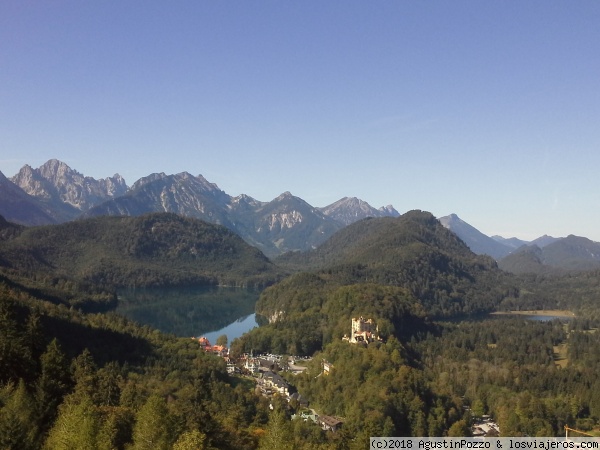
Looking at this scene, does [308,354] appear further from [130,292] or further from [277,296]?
[130,292]

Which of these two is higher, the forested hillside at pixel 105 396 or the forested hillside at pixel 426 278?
the forested hillside at pixel 426 278

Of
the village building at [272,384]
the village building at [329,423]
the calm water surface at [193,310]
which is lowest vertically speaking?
the village building at [329,423]

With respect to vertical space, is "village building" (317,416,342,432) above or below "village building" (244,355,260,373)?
below

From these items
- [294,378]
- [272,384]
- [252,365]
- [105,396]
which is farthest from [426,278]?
[105,396]

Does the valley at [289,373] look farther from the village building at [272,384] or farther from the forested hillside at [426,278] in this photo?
the forested hillside at [426,278]

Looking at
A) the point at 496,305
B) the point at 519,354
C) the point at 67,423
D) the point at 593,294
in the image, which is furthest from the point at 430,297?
the point at 67,423

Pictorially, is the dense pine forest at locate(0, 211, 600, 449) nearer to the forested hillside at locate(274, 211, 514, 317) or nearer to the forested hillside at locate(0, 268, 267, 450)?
the forested hillside at locate(0, 268, 267, 450)

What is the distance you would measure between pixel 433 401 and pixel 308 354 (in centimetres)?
2960

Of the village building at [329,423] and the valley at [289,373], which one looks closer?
the valley at [289,373]

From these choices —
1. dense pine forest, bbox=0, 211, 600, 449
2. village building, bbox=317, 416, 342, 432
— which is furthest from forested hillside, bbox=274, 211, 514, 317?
village building, bbox=317, 416, 342, 432

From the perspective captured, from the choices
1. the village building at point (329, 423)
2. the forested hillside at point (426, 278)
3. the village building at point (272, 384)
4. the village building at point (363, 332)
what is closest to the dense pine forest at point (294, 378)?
the village building at point (363, 332)

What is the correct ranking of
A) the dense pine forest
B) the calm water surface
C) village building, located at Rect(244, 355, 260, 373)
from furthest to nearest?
the calm water surface, village building, located at Rect(244, 355, 260, 373), the dense pine forest

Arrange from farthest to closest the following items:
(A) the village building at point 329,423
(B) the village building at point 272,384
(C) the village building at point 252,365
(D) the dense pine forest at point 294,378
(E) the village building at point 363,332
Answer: (E) the village building at point 363,332 < (C) the village building at point 252,365 < (B) the village building at point 272,384 < (A) the village building at point 329,423 < (D) the dense pine forest at point 294,378

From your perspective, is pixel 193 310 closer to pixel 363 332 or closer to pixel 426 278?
pixel 426 278
